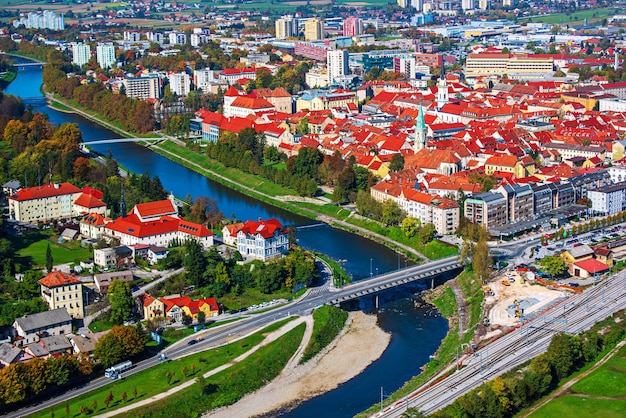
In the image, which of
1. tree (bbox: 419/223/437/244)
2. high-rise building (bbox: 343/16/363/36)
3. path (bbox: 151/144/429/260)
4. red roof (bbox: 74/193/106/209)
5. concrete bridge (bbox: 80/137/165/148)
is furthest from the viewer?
high-rise building (bbox: 343/16/363/36)

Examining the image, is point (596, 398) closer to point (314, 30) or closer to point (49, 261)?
point (49, 261)

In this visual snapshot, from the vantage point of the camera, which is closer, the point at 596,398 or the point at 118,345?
the point at 596,398

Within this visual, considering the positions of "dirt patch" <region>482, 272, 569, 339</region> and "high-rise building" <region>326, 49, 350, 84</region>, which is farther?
"high-rise building" <region>326, 49, 350, 84</region>

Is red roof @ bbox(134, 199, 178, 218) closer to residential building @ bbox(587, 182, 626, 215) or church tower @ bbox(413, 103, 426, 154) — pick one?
church tower @ bbox(413, 103, 426, 154)

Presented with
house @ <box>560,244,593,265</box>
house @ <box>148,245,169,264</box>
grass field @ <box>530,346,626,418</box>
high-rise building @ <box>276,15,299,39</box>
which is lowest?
grass field @ <box>530,346,626,418</box>

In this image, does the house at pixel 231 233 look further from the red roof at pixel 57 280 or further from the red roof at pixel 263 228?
the red roof at pixel 57 280

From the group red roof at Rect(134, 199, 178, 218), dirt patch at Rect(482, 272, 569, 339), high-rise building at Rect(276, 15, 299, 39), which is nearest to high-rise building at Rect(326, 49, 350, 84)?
high-rise building at Rect(276, 15, 299, 39)

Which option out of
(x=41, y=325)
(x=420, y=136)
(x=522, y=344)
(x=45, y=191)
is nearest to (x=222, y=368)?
(x=41, y=325)
